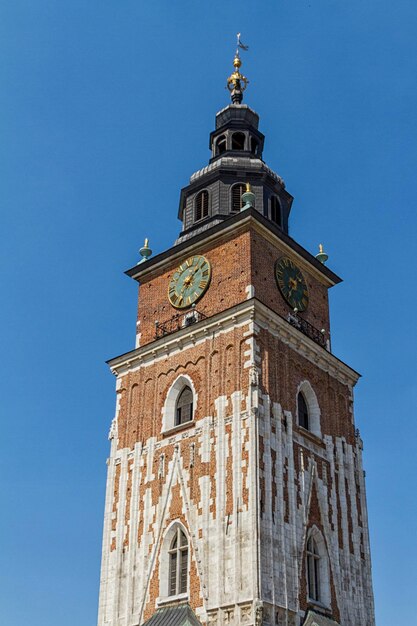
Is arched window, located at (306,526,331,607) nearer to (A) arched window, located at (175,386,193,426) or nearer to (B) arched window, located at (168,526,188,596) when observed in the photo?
(B) arched window, located at (168,526,188,596)

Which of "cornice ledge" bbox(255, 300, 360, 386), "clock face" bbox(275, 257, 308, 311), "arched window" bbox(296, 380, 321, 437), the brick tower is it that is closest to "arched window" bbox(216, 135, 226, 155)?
the brick tower

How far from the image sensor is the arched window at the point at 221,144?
43906mm

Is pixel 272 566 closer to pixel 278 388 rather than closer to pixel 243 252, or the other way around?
pixel 278 388

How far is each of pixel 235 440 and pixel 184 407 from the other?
3.63 meters

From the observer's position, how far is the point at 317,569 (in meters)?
33.5

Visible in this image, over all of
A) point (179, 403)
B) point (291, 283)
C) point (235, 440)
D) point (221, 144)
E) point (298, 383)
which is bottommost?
point (235, 440)

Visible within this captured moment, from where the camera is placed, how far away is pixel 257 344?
34719 millimetres

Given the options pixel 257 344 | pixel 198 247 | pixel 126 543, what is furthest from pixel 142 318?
pixel 126 543

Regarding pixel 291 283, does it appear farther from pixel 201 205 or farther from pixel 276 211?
pixel 201 205

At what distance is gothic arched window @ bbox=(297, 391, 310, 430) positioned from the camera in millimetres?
36188

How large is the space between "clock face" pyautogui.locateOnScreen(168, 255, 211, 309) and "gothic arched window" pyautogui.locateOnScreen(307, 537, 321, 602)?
1062cm

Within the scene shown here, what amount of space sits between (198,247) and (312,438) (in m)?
9.18

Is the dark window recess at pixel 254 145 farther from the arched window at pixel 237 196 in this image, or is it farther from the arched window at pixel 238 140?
the arched window at pixel 237 196

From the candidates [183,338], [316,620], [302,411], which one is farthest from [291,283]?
[316,620]
